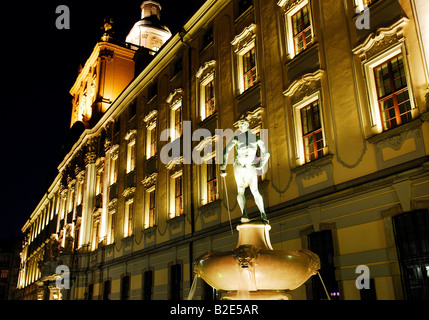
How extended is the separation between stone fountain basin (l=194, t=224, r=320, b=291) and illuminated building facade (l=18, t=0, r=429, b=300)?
347 centimetres

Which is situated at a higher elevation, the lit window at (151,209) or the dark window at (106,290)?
the lit window at (151,209)

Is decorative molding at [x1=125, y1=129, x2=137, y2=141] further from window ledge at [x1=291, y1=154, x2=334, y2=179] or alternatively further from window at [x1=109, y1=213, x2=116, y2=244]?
window ledge at [x1=291, y1=154, x2=334, y2=179]

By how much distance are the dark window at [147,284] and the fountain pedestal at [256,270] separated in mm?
13488

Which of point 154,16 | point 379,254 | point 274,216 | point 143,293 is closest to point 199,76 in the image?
point 274,216

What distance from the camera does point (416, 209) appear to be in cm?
968

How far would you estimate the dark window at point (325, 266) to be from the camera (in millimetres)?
11555

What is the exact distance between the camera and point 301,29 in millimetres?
14422

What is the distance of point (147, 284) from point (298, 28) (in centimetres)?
1381

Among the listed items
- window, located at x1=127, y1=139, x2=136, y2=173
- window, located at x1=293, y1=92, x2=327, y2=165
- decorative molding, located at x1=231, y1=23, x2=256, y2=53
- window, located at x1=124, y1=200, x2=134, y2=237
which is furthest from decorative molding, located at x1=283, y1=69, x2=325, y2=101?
window, located at x1=127, y1=139, x2=136, y2=173

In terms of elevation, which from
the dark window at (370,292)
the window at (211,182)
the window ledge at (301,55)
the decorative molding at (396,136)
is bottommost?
the dark window at (370,292)

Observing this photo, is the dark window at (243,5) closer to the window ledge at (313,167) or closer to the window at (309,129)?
the window at (309,129)

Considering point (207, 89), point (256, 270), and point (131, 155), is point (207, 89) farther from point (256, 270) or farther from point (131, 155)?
point (256, 270)

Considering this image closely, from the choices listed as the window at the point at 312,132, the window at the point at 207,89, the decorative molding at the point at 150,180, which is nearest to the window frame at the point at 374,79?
the window at the point at 312,132

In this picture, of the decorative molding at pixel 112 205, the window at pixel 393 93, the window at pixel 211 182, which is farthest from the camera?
the decorative molding at pixel 112 205
